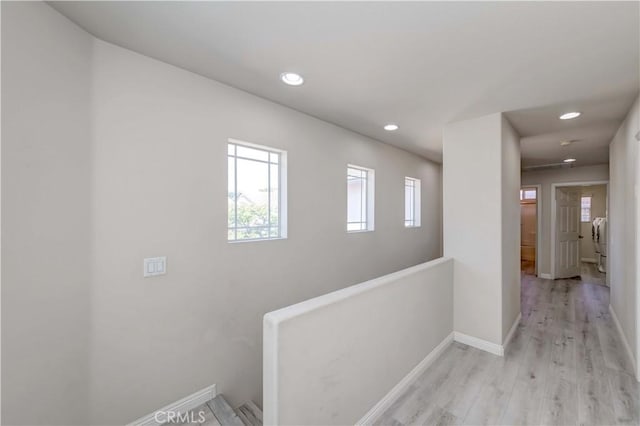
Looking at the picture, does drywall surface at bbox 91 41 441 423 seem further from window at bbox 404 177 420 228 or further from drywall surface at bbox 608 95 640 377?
drywall surface at bbox 608 95 640 377

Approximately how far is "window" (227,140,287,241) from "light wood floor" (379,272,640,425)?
1.79 m

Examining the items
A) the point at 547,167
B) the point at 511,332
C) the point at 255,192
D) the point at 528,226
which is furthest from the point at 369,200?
the point at 528,226

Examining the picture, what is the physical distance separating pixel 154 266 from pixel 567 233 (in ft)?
25.0

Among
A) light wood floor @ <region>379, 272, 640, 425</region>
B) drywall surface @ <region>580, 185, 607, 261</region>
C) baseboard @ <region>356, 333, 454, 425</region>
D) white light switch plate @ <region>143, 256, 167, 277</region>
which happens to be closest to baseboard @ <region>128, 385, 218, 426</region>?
white light switch plate @ <region>143, 256, 167, 277</region>

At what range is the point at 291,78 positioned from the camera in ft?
7.04

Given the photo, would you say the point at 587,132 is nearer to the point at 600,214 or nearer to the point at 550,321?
the point at 550,321

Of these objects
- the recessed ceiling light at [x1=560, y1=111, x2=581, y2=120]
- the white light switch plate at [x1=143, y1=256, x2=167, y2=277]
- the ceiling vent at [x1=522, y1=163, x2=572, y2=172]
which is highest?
the recessed ceiling light at [x1=560, y1=111, x2=581, y2=120]

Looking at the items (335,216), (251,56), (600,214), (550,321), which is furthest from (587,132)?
(600,214)

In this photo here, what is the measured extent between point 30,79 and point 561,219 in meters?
7.98

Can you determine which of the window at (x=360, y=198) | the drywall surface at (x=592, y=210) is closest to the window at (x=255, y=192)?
the window at (x=360, y=198)

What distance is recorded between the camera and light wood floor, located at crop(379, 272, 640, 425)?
1894 mm

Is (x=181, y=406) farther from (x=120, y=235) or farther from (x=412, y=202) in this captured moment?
(x=412, y=202)

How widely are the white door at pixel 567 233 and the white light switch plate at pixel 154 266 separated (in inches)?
278

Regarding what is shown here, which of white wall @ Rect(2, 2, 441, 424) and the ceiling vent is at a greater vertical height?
the ceiling vent
